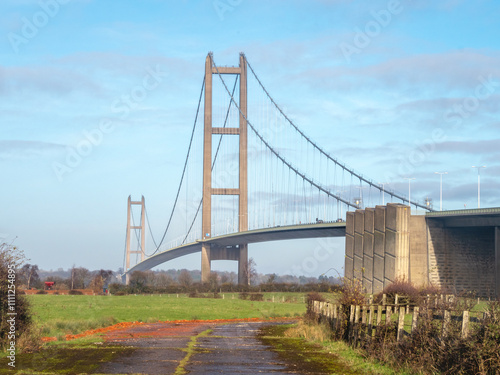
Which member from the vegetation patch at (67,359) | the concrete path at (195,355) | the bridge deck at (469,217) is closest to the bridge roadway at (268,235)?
the bridge deck at (469,217)

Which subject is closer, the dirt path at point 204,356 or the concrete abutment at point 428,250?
the dirt path at point 204,356

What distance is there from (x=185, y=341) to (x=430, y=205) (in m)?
46.5

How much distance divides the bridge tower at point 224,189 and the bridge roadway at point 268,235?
1762 mm

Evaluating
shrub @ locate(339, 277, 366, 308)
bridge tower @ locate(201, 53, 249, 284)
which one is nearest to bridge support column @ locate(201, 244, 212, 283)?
bridge tower @ locate(201, 53, 249, 284)

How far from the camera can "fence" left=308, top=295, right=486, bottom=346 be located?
14188mm

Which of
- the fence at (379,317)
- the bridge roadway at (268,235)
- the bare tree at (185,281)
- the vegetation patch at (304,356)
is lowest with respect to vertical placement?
the bare tree at (185,281)

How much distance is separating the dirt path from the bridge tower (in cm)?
6449

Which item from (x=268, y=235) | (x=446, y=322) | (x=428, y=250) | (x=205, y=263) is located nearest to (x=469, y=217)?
(x=428, y=250)

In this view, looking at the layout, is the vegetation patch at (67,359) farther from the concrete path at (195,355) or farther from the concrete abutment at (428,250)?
the concrete abutment at (428,250)

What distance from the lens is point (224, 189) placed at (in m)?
95.8

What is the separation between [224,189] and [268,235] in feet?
54.2

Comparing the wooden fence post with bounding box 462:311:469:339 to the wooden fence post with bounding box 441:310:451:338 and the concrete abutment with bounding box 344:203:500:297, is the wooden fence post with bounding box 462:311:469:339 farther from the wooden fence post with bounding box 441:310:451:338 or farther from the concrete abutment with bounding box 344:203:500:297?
the concrete abutment with bounding box 344:203:500:297

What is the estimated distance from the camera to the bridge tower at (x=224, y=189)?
302 feet

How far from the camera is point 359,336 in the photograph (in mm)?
19906
